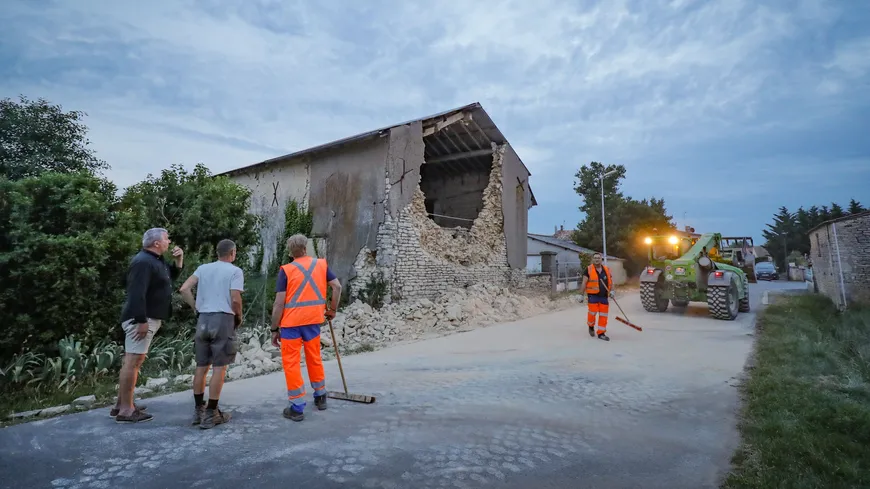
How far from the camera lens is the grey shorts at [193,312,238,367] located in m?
3.72

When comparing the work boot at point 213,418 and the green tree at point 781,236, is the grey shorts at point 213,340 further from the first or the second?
the green tree at point 781,236

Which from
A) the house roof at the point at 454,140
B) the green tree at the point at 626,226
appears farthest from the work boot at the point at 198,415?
the green tree at the point at 626,226

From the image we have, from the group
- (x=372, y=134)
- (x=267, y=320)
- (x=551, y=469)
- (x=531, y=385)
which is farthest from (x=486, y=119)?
(x=551, y=469)

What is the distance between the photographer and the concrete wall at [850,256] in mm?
11344

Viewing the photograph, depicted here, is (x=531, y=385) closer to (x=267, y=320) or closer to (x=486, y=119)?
(x=267, y=320)

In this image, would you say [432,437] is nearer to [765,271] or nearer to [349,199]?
[349,199]

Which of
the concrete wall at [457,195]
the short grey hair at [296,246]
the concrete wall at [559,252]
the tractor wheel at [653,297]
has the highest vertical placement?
the concrete wall at [457,195]

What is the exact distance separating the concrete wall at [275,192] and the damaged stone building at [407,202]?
0.03 meters

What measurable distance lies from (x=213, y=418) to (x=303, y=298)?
1217mm

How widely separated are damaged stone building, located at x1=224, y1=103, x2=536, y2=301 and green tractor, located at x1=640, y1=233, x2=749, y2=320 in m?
4.80

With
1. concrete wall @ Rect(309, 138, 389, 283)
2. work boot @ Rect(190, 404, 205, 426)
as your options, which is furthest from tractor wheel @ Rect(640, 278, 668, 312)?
work boot @ Rect(190, 404, 205, 426)

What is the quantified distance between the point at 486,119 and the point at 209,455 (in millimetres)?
12427

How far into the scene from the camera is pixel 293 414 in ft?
12.3

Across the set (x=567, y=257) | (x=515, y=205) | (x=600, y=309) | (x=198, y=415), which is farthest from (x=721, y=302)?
(x=567, y=257)
